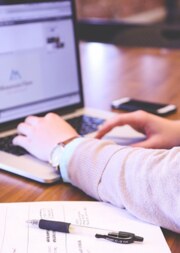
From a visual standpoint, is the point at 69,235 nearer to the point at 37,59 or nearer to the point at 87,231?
the point at 87,231

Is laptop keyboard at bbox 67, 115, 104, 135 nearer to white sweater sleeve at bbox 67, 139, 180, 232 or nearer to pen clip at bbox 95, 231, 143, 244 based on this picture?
white sweater sleeve at bbox 67, 139, 180, 232

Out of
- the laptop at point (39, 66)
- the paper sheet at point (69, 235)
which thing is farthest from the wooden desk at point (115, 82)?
the laptop at point (39, 66)

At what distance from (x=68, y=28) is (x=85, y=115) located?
0.23 m

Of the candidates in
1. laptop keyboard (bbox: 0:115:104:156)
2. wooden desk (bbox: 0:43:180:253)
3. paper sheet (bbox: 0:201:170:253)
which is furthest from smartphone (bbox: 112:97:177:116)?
paper sheet (bbox: 0:201:170:253)

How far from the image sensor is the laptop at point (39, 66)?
908mm

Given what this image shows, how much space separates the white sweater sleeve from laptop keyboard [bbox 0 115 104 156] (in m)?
0.17

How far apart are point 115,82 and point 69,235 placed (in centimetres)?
90

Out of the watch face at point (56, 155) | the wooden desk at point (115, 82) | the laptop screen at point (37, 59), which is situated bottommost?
the wooden desk at point (115, 82)

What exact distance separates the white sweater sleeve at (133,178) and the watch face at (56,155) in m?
0.03

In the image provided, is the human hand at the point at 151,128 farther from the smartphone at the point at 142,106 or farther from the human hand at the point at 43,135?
the smartphone at the point at 142,106

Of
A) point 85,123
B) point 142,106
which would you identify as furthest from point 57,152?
point 142,106

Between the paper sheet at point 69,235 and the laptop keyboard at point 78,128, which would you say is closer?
the paper sheet at point 69,235

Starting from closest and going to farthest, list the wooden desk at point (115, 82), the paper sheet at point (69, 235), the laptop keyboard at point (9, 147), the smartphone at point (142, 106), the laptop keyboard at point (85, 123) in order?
the paper sheet at point (69, 235)
the wooden desk at point (115, 82)
the laptop keyboard at point (9, 147)
the laptop keyboard at point (85, 123)
the smartphone at point (142, 106)

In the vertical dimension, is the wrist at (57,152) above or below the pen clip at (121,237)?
above
